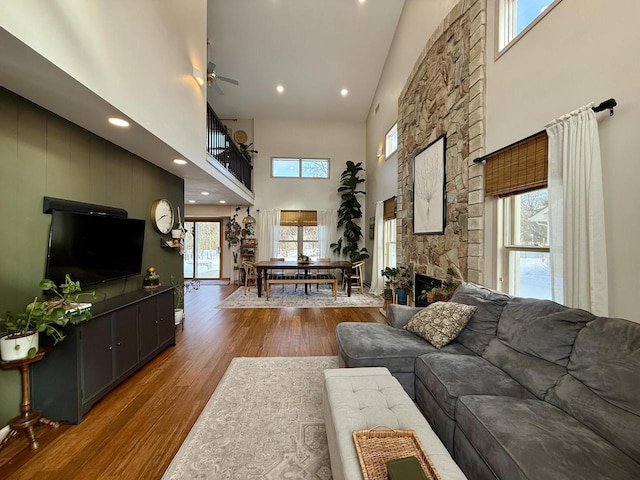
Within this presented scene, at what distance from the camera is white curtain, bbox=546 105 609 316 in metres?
1.63

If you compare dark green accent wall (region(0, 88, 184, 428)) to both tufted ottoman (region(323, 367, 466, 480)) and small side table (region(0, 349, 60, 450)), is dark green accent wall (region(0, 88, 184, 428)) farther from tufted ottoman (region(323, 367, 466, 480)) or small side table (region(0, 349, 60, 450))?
tufted ottoman (region(323, 367, 466, 480))

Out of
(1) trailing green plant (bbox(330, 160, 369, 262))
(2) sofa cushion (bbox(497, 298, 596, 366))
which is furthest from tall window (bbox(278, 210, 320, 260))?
(2) sofa cushion (bbox(497, 298, 596, 366))

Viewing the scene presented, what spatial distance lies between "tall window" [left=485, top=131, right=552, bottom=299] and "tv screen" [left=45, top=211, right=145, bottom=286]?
12.3 feet

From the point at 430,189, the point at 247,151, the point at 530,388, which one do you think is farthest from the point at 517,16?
the point at 247,151

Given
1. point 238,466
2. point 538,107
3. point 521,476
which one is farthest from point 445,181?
point 238,466

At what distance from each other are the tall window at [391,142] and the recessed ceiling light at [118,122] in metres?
4.79

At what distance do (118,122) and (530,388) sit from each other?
3.51m

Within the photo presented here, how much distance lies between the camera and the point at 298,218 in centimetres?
811

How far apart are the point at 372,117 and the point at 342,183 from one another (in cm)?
200

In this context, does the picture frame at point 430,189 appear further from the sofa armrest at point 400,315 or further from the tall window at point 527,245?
the sofa armrest at point 400,315

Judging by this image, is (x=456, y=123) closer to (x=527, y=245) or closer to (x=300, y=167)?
(x=527, y=245)

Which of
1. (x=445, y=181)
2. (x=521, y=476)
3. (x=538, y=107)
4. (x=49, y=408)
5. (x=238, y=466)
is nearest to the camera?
(x=521, y=476)

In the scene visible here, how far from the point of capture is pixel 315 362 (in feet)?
9.25

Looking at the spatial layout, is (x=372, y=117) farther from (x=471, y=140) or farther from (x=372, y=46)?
(x=471, y=140)
